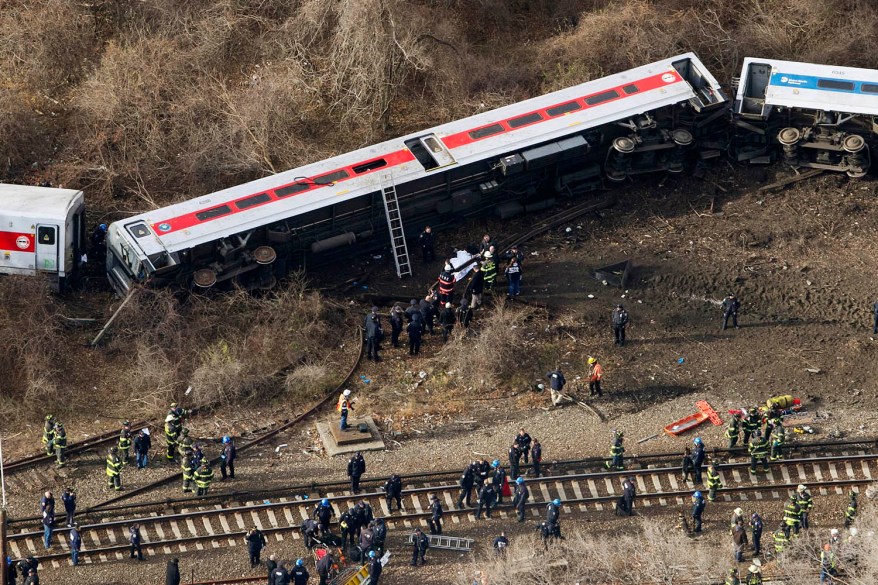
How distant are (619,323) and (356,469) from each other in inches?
263

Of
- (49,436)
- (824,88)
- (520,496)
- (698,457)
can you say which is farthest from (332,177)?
(824,88)

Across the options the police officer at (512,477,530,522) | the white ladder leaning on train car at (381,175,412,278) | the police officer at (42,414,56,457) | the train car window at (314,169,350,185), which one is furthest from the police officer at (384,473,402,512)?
the train car window at (314,169,350,185)

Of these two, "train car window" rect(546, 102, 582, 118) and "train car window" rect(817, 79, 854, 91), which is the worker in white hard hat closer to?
"train car window" rect(546, 102, 582, 118)

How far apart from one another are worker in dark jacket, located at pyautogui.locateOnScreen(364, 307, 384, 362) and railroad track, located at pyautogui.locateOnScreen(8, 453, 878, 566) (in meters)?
3.92

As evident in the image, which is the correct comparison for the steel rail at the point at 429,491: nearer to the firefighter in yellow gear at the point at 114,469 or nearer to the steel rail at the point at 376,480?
the steel rail at the point at 376,480

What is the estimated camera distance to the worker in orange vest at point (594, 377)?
3000 centimetres

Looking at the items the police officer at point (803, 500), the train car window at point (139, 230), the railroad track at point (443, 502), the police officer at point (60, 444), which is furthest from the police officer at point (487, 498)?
the train car window at point (139, 230)

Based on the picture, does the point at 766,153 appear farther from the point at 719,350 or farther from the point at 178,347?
the point at 178,347

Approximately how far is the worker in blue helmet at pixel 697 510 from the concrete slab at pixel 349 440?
5.96 meters

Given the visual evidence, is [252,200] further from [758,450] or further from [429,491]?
[758,450]

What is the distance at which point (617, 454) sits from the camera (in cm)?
2845

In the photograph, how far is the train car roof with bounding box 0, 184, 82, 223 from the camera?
3197 centimetres

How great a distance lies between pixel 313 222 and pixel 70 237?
201 inches

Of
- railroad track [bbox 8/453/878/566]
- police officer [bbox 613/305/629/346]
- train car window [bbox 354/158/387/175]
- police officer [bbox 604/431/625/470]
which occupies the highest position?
train car window [bbox 354/158/387/175]
